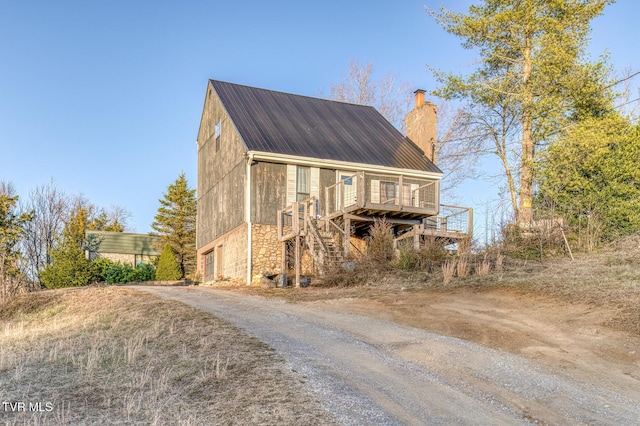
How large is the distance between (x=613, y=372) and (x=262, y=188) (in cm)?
1489

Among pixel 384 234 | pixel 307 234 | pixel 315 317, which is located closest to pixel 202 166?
pixel 307 234

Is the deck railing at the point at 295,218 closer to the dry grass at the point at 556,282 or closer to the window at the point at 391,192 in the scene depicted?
the dry grass at the point at 556,282

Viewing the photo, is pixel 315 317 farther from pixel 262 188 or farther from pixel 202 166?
pixel 202 166

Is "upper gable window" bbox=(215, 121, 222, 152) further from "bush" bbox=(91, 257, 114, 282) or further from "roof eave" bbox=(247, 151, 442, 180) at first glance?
"bush" bbox=(91, 257, 114, 282)

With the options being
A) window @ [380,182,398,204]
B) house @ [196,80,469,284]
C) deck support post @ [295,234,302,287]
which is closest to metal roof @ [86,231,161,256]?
house @ [196,80,469,284]

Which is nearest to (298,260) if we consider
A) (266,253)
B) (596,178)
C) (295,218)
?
(295,218)

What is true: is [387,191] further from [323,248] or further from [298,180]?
[323,248]

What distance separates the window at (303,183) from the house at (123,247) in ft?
49.3

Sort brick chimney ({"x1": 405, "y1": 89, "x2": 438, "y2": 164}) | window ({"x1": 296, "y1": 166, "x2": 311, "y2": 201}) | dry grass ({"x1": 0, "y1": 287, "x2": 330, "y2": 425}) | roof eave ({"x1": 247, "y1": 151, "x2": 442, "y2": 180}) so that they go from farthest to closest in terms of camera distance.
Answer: brick chimney ({"x1": 405, "y1": 89, "x2": 438, "y2": 164})
window ({"x1": 296, "y1": 166, "x2": 311, "y2": 201})
roof eave ({"x1": 247, "y1": 151, "x2": 442, "y2": 180})
dry grass ({"x1": 0, "y1": 287, "x2": 330, "y2": 425})

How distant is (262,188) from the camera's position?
21.1 m

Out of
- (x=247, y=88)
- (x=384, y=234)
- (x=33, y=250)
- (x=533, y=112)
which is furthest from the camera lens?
(x=33, y=250)

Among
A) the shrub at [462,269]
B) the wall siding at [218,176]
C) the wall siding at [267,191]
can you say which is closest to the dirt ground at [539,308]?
the shrub at [462,269]

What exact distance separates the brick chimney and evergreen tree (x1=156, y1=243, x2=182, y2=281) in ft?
43.4

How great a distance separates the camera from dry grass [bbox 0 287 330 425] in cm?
602
